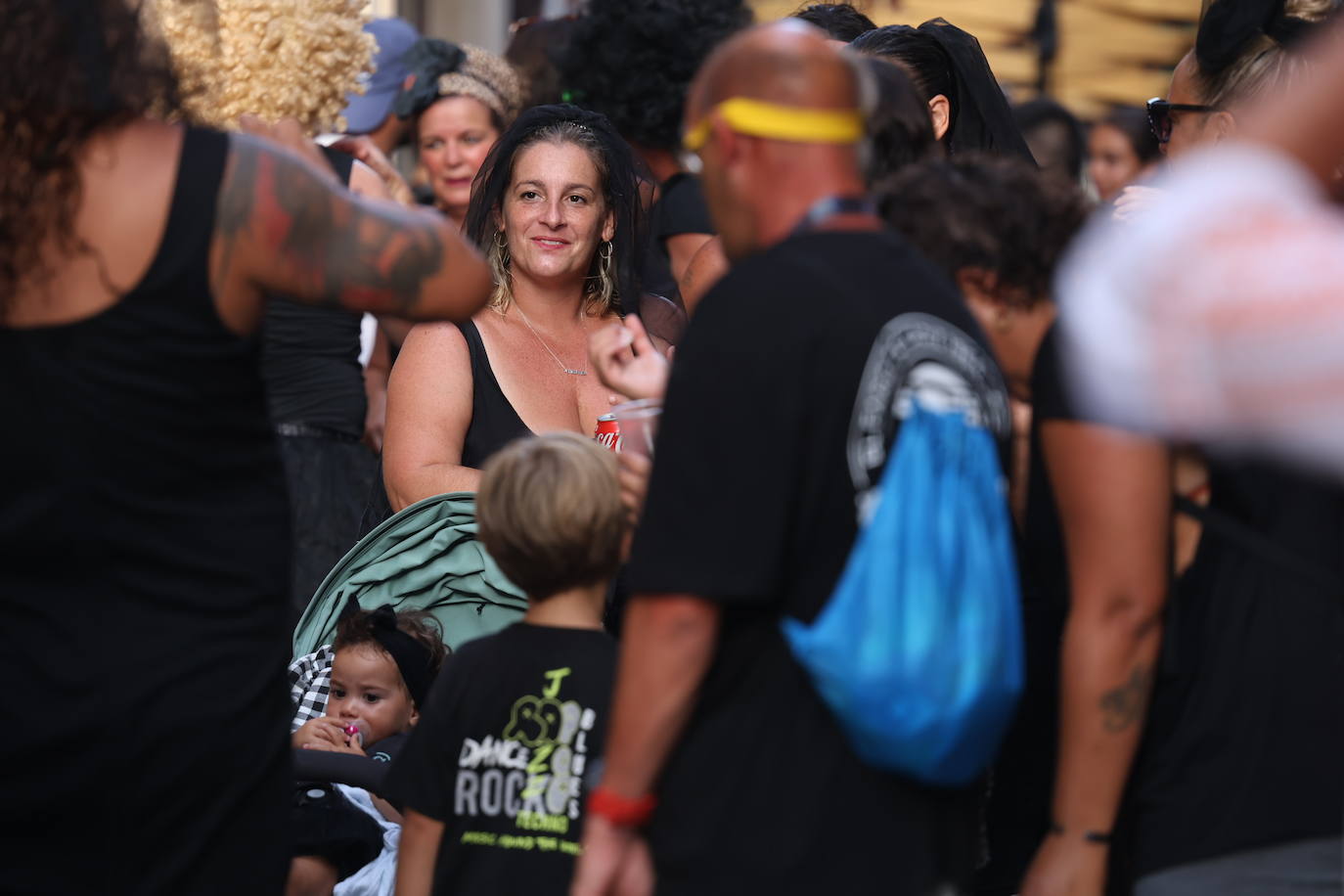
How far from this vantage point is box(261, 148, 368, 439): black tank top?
5012 millimetres

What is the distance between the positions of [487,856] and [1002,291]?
122 centimetres

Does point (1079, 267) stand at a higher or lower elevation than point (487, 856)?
Result: higher

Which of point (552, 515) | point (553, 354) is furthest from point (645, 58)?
point (552, 515)

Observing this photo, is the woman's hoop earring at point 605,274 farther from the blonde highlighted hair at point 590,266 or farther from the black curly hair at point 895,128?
the black curly hair at point 895,128

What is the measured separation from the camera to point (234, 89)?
444 centimetres

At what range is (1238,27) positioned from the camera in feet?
10.5

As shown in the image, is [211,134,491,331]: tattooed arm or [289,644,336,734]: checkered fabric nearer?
[211,134,491,331]: tattooed arm

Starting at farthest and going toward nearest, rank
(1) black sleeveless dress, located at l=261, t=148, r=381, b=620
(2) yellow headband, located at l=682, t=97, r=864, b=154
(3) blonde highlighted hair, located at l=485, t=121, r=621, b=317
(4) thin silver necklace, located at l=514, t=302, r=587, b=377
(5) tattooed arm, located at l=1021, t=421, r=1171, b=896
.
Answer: (1) black sleeveless dress, located at l=261, t=148, r=381, b=620, (3) blonde highlighted hair, located at l=485, t=121, r=621, b=317, (4) thin silver necklace, located at l=514, t=302, r=587, b=377, (5) tattooed arm, located at l=1021, t=421, r=1171, b=896, (2) yellow headband, located at l=682, t=97, r=864, b=154

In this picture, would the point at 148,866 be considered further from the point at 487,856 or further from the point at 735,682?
the point at 735,682

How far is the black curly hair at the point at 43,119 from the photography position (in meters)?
2.07

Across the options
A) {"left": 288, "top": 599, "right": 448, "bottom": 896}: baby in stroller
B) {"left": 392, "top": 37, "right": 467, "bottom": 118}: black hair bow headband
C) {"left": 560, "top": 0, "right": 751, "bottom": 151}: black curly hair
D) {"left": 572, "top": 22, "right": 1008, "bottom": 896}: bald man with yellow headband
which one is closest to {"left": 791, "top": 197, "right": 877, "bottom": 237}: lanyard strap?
{"left": 572, "top": 22, "right": 1008, "bottom": 896}: bald man with yellow headband

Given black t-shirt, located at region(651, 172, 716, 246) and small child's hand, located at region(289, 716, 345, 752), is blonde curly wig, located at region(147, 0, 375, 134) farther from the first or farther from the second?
small child's hand, located at region(289, 716, 345, 752)

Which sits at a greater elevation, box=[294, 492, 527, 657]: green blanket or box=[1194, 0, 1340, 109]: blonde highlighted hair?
box=[1194, 0, 1340, 109]: blonde highlighted hair

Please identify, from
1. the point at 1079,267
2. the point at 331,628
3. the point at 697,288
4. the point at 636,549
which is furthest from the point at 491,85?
the point at 1079,267
